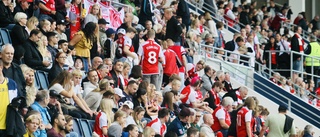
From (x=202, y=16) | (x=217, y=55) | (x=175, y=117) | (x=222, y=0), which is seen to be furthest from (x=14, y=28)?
(x=222, y=0)

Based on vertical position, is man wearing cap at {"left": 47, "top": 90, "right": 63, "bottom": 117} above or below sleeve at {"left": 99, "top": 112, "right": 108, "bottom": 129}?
above

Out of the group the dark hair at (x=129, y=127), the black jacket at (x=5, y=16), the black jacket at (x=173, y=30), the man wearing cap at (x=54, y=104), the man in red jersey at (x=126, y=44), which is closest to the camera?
the man wearing cap at (x=54, y=104)

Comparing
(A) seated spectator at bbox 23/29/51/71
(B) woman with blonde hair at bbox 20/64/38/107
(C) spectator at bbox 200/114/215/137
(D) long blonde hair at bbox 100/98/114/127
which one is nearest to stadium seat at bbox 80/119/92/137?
(D) long blonde hair at bbox 100/98/114/127

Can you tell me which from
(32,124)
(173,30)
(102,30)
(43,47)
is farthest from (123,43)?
(32,124)

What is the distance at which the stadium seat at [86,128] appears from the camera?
16531mm

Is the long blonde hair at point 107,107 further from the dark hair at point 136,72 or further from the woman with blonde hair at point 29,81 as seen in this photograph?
the dark hair at point 136,72

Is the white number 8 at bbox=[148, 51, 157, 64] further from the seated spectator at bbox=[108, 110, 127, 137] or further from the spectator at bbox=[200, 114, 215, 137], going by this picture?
the seated spectator at bbox=[108, 110, 127, 137]

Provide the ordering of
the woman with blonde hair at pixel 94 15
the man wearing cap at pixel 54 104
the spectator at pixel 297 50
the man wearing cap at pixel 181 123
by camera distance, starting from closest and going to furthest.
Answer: the man wearing cap at pixel 54 104
the man wearing cap at pixel 181 123
the woman with blonde hair at pixel 94 15
the spectator at pixel 297 50

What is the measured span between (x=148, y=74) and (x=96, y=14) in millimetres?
1485

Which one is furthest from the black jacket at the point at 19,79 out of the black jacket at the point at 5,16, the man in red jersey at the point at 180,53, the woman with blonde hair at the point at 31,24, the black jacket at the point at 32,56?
the man in red jersey at the point at 180,53

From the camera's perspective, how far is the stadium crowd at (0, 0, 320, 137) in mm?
15156

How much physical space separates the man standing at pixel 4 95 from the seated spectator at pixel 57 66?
106 inches

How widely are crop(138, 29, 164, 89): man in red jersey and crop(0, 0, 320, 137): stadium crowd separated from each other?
18mm

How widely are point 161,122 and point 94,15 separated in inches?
150
